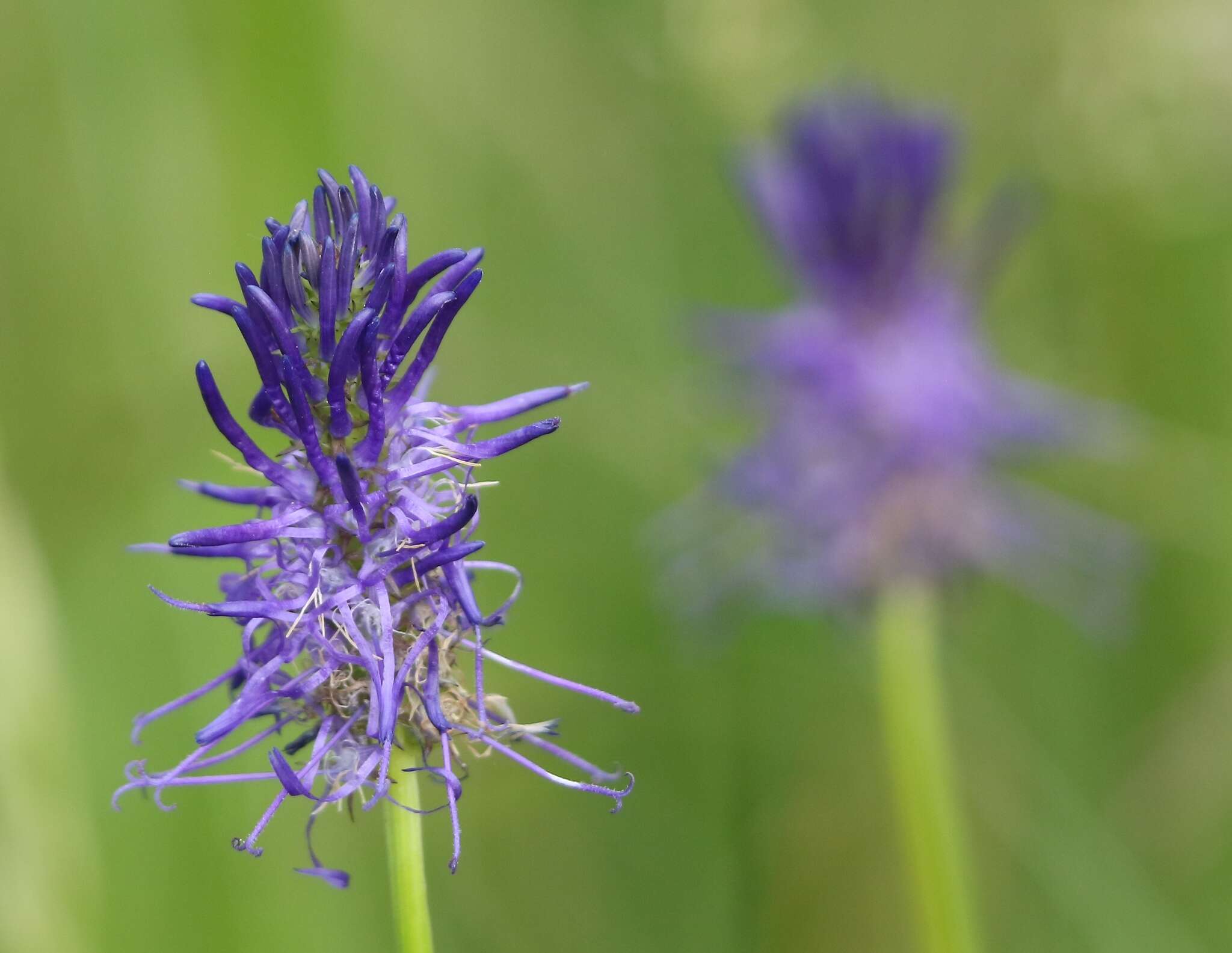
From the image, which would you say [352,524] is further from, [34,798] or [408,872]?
[34,798]

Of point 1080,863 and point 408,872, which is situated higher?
point 1080,863

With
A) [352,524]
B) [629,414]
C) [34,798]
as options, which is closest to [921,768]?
[629,414]

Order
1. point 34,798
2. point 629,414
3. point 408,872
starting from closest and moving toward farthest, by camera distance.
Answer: point 408,872
point 34,798
point 629,414

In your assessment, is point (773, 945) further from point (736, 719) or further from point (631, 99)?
point (631, 99)

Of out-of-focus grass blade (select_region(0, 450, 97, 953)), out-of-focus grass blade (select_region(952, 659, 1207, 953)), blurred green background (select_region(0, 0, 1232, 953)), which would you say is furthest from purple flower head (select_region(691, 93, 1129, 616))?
out-of-focus grass blade (select_region(0, 450, 97, 953))

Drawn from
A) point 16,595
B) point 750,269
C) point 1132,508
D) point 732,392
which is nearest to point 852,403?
point 732,392

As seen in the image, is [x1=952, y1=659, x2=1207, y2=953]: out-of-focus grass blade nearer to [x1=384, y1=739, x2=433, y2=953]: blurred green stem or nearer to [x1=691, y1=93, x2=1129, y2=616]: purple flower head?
[x1=691, y1=93, x2=1129, y2=616]: purple flower head
